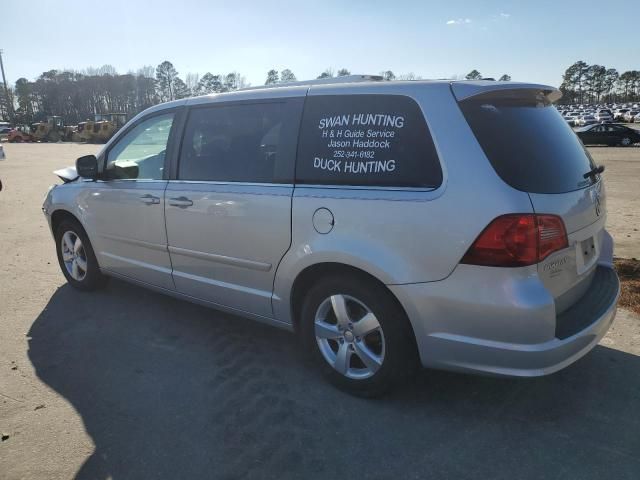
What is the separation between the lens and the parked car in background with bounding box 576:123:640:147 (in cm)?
2759

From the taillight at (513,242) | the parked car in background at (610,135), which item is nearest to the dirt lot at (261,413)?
the taillight at (513,242)

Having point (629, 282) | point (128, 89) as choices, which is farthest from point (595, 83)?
point (629, 282)

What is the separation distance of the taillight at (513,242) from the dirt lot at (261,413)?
1005 millimetres

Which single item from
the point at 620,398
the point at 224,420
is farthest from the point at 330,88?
the point at 620,398

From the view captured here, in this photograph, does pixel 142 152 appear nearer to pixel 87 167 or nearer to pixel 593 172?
pixel 87 167

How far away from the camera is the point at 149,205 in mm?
4047

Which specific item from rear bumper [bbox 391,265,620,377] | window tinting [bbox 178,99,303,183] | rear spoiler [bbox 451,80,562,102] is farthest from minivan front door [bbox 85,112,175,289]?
rear spoiler [bbox 451,80,562,102]

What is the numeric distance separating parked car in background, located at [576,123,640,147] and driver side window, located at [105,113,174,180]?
2840 cm

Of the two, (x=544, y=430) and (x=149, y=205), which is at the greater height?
(x=149, y=205)

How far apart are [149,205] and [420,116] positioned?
238cm

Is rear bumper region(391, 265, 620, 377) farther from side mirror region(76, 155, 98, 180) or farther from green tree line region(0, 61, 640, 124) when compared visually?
green tree line region(0, 61, 640, 124)

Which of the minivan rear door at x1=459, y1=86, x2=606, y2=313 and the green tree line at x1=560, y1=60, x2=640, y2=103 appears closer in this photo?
the minivan rear door at x1=459, y1=86, x2=606, y2=313

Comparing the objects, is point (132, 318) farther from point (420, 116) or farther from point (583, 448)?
point (583, 448)

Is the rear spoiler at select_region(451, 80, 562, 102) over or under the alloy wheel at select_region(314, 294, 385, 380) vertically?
over
